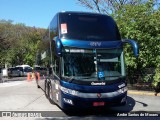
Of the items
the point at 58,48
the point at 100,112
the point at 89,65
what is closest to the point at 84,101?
the point at 89,65

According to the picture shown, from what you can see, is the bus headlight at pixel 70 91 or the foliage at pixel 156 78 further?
the foliage at pixel 156 78

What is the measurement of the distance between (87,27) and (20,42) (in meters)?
63.3

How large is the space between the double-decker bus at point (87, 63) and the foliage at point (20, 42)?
5481 cm

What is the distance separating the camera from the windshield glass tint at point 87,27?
11.6 m

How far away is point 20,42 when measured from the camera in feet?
242

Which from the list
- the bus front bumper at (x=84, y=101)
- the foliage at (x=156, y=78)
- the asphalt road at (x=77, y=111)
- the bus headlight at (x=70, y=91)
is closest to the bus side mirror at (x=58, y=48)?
the bus headlight at (x=70, y=91)

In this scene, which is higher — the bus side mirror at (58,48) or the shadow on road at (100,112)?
the bus side mirror at (58,48)

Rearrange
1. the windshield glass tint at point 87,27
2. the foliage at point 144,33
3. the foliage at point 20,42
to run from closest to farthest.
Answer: the windshield glass tint at point 87,27, the foliage at point 144,33, the foliage at point 20,42

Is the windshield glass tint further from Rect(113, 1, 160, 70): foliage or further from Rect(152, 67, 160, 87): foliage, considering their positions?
Rect(113, 1, 160, 70): foliage

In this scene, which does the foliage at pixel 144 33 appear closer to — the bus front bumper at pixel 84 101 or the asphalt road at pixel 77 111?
the asphalt road at pixel 77 111

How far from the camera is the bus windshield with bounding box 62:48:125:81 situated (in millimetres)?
11273

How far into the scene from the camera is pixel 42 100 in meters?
15.6

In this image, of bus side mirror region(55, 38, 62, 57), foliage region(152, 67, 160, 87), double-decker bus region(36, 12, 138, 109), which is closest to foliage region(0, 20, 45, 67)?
foliage region(152, 67, 160, 87)

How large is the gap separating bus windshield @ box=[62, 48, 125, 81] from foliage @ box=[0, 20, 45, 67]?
55281 millimetres
